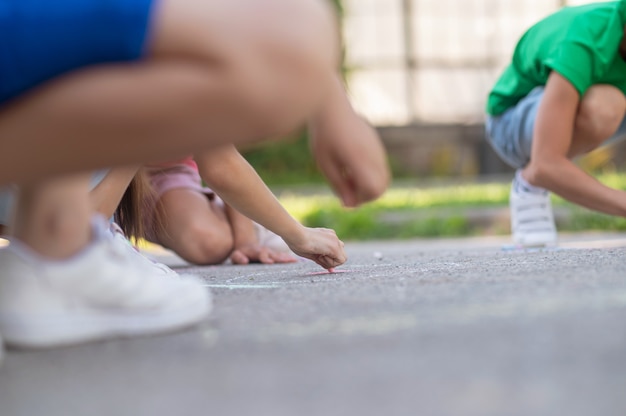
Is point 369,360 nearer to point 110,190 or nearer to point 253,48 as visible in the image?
point 253,48

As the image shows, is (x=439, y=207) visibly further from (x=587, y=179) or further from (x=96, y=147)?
(x=96, y=147)

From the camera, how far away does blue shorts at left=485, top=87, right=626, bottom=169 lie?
304cm

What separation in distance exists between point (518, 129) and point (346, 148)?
1961 millimetres

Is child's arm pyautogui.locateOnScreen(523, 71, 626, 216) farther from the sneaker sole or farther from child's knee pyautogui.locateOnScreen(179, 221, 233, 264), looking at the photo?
the sneaker sole

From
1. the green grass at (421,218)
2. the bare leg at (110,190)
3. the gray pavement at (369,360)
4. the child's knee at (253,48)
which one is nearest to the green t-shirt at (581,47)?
the gray pavement at (369,360)

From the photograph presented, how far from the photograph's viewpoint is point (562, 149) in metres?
2.76

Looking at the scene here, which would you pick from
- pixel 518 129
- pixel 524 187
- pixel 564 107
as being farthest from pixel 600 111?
pixel 524 187

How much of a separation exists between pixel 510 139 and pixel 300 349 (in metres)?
2.31

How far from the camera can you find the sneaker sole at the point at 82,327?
1223 millimetres

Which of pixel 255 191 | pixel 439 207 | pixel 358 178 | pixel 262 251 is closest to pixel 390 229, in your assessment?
pixel 439 207

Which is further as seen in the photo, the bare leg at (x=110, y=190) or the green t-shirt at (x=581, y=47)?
the green t-shirt at (x=581, y=47)

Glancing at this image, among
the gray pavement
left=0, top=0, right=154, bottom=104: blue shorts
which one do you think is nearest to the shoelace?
the gray pavement

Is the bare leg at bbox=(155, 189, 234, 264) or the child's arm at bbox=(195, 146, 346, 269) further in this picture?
the bare leg at bbox=(155, 189, 234, 264)

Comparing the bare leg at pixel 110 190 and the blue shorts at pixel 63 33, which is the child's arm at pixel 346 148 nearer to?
the blue shorts at pixel 63 33
